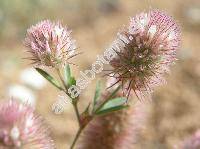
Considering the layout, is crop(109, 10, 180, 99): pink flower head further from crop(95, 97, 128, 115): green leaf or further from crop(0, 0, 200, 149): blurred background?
crop(0, 0, 200, 149): blurred background

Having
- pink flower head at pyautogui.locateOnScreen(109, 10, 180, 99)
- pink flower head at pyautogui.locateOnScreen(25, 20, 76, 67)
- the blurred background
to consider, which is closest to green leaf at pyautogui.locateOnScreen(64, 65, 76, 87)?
pink flower head at pyautogui.locateOnScreen(25, 20, 76, 67)

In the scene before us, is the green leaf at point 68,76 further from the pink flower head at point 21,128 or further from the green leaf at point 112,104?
Result: the pink flower head at point 21,128

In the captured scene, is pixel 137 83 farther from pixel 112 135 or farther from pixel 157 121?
pixel 157 121

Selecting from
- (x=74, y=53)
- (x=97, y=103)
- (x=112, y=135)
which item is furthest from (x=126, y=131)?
(x=74, y=53)

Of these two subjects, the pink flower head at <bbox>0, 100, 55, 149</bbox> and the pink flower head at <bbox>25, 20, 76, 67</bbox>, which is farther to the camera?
the pink flower head at <bbox>25, 20, 76, 67</bbox>

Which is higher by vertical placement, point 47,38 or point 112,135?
point 47,38

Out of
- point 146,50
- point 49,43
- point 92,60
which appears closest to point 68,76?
point 49,43
